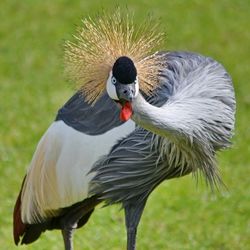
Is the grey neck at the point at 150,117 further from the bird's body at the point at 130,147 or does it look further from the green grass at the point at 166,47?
the green grass at the point at 166,47

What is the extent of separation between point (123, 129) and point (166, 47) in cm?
210

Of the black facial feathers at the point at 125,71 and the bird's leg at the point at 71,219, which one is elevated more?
the black facial feathers at the point at 125,71

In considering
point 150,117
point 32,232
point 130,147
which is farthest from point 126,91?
point 32,232

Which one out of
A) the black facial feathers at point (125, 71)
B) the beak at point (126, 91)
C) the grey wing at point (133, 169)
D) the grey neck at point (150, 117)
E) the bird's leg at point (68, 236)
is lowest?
the bird's leg at point (68, 236)

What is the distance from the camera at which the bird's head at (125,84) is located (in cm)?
285

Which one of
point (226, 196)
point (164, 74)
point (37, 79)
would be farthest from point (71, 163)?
point (37, 79)

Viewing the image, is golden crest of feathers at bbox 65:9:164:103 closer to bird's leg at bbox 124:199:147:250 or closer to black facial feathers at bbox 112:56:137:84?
black facial feathers at bbox 112:56:137:84

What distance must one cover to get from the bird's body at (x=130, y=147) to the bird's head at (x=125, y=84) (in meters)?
0.18

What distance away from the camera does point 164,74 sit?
342 cm

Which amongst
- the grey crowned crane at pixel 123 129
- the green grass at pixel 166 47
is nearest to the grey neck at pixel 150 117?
the grey crowned crane at pixel 123 129

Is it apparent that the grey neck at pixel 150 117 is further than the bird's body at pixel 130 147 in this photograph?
No

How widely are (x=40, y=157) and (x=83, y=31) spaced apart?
28.5 inches

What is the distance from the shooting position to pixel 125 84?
2.85m

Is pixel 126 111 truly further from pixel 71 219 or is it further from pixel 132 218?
pixel 71 219
